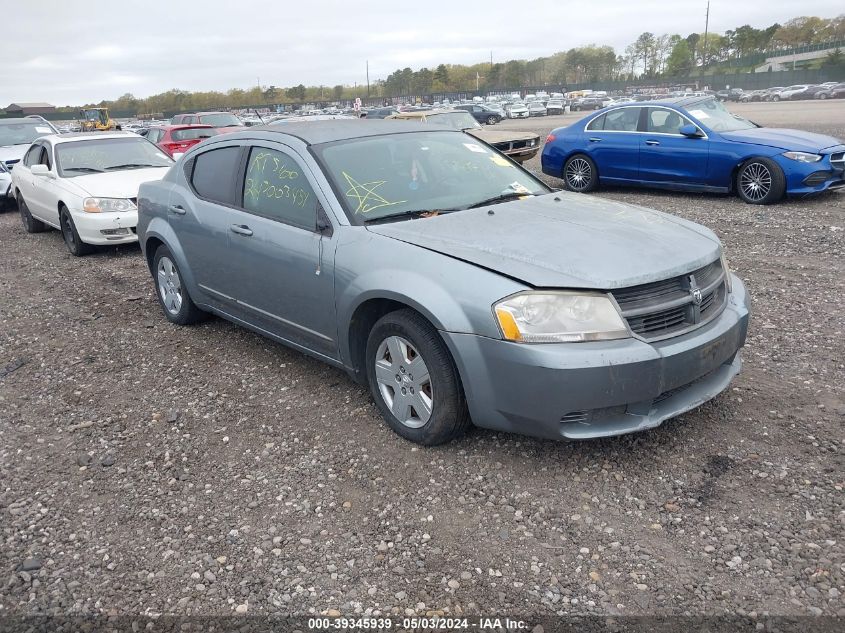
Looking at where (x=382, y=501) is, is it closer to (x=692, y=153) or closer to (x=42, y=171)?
(x=42, y=171)

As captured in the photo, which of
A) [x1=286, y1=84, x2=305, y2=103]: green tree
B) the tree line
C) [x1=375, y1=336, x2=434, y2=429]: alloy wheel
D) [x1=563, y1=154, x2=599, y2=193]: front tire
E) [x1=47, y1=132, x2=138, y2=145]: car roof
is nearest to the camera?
[x1=375, y1=336, x2=434, y2=429]: alloy wheel

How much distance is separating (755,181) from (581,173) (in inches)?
116

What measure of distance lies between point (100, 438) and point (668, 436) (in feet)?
10.5

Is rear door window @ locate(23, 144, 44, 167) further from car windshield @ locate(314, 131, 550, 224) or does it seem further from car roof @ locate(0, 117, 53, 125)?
car windshield @ locate(314, 131, 550, 224)

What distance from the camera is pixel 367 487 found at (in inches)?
135

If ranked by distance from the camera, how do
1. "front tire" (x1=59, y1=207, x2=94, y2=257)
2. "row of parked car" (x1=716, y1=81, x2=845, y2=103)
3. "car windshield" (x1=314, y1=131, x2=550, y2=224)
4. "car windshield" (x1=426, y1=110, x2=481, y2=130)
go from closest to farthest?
"car windshield" (x1=314, y1=131, x2=550, y2=224)
"front tire" (x1=59, y1=207, x2=94, y2=257)
"car windshield" (x1=426, y1=110, x2=481, y2=130)
"row of parked car" (x1=716, y1=81, x2=845, y2=103)

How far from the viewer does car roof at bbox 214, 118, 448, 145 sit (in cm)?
452

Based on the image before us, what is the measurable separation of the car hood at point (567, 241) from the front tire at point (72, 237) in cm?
672

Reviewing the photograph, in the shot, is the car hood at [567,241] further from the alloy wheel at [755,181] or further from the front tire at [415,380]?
the alloy wheel at [755,181]

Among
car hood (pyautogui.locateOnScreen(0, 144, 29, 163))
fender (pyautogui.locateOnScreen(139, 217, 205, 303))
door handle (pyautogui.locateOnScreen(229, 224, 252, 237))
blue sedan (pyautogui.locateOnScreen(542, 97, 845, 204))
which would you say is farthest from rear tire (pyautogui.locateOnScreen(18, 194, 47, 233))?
blue sedan (pyautogui.locateOnScreen(542, 97, 845, 204))

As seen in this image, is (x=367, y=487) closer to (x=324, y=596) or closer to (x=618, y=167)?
Answer: (x=324, y=596)

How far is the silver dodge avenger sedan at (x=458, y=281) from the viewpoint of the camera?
10.4 ft

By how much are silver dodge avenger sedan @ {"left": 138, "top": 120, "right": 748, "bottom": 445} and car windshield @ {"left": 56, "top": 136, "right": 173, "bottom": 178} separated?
216 inches

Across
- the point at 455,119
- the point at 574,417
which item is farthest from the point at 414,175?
the point at 455,119
